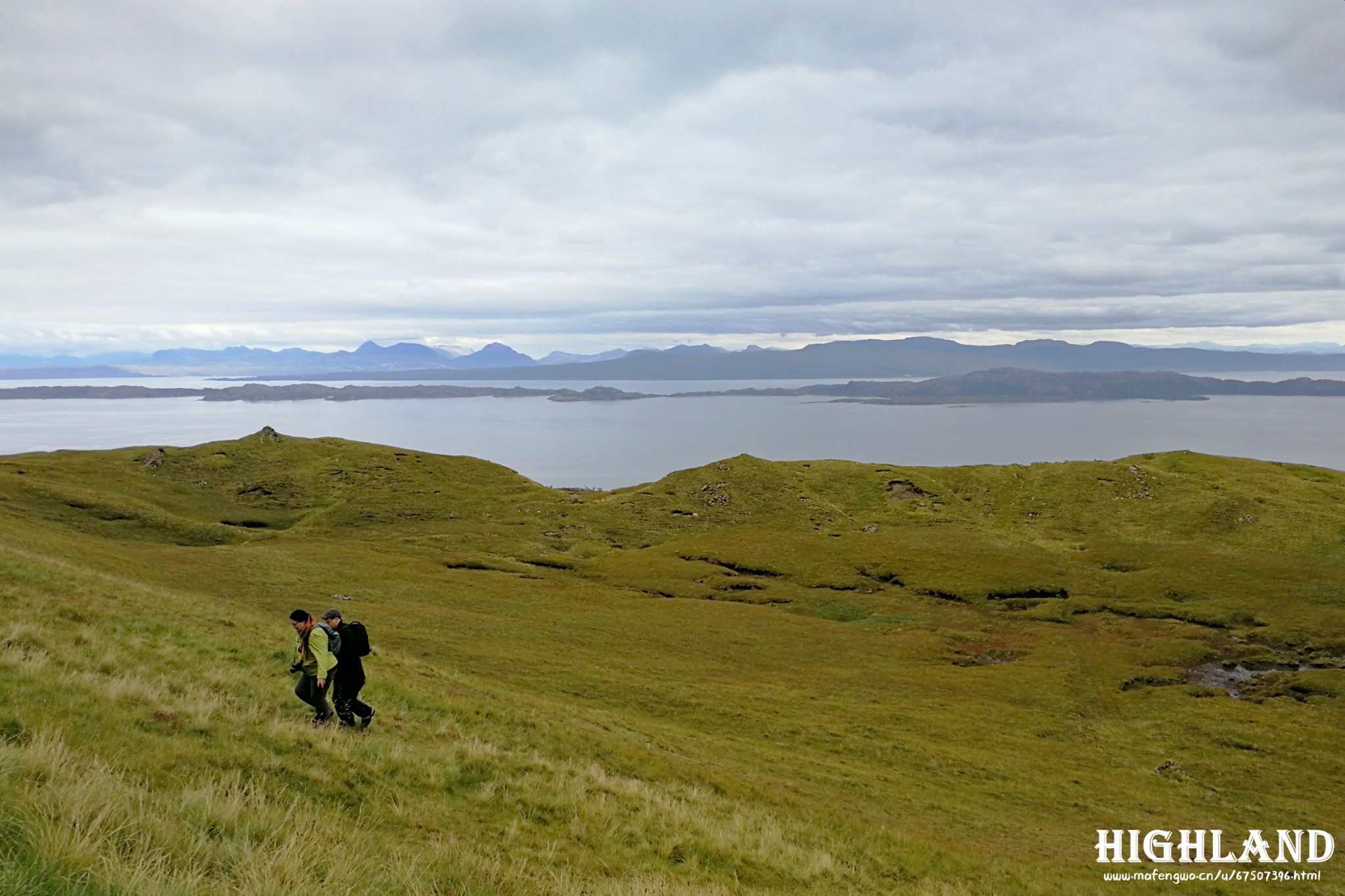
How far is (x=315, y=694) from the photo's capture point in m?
16.9

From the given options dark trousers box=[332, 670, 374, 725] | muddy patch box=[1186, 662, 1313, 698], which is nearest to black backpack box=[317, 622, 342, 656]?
dark trousers box=[332, 670, 374, 725]

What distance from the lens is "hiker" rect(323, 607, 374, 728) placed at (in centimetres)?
1716

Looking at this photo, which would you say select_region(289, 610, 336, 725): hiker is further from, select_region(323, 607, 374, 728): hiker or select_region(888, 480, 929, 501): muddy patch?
select_region(888, 480, 929, 501): muddy patch

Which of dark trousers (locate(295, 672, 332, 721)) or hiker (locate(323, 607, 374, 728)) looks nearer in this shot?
dark trousers (locate(295, 672, 332, 721))

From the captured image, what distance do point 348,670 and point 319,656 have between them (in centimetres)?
98

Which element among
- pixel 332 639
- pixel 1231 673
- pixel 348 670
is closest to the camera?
pixel 332 639

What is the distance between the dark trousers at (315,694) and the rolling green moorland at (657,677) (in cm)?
84

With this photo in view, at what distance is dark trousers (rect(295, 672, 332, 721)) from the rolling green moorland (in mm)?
840

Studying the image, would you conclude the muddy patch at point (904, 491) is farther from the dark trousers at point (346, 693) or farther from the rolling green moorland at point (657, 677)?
the dark trousers at point (346, 693)

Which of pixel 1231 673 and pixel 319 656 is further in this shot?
pixel 1231 673

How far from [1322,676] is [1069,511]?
1958 inches

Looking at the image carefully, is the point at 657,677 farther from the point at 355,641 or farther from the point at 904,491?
the point at 904,491

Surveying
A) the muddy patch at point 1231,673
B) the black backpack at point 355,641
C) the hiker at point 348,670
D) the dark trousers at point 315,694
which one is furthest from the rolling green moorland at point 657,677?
the black backpack at point 355,641

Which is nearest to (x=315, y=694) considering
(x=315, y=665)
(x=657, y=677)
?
(x=315, y=665)
